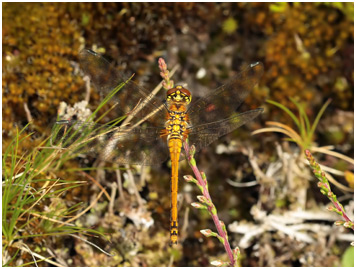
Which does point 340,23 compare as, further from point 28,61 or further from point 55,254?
point 55,254

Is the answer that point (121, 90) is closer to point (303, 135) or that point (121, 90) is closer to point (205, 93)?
point (205, 93)

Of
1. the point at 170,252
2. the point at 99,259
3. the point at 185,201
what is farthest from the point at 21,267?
the point at 185,201

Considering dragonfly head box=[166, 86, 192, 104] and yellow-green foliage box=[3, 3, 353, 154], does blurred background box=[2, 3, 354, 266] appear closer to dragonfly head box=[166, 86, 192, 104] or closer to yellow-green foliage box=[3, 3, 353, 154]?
yellow-green foliage box=[3, 3, 353, 154]

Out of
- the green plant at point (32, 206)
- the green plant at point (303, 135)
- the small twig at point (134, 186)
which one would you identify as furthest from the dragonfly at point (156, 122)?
the green plant at point (303, 135)

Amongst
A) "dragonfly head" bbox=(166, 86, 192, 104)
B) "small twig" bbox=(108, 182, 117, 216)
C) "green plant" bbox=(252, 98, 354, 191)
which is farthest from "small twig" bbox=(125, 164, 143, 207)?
"green plant" bbox=(252, 98, 354, 191)

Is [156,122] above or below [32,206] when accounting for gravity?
above

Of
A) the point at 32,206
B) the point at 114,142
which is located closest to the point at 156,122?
the point at 114,142
